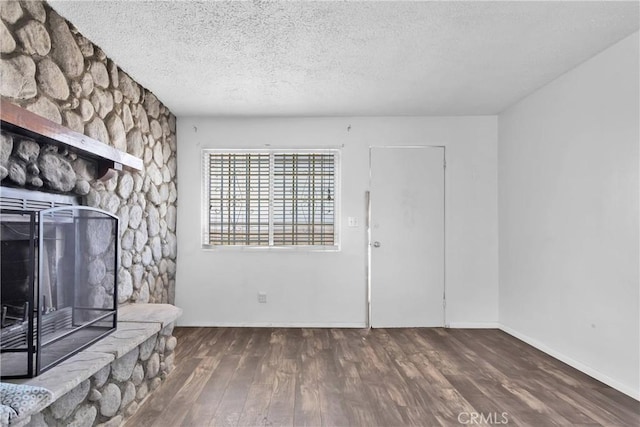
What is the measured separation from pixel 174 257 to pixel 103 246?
1.82m

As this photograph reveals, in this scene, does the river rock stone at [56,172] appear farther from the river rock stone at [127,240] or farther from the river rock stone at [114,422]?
the river rock stone at [114,422]

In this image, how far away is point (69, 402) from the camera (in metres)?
1.61

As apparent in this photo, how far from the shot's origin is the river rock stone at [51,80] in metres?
1.99

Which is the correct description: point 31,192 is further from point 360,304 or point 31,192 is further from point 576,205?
point 576,205

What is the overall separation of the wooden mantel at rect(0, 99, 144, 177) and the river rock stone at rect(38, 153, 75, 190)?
10cm

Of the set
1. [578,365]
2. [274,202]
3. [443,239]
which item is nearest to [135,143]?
[274,202]

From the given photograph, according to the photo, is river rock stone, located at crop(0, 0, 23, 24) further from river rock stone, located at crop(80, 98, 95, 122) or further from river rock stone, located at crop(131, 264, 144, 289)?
river rock stone, located at crop(131, 264, 144, 289)

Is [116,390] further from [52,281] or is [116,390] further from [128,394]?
[52,281]

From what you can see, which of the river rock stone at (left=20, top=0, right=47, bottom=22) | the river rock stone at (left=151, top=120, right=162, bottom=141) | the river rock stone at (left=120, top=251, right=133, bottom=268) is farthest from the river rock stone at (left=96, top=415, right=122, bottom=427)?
the river rock stone at (left=151, top=120, right=162, bottom=141)

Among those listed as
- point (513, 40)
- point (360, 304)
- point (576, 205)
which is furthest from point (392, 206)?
point (513, 40)

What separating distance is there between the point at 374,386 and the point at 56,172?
7.85 feet

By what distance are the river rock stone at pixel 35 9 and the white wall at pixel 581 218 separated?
3.57 m

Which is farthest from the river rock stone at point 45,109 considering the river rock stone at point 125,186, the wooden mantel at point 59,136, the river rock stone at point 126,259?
the river rock stone at point 126,259

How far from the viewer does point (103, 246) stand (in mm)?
2271
